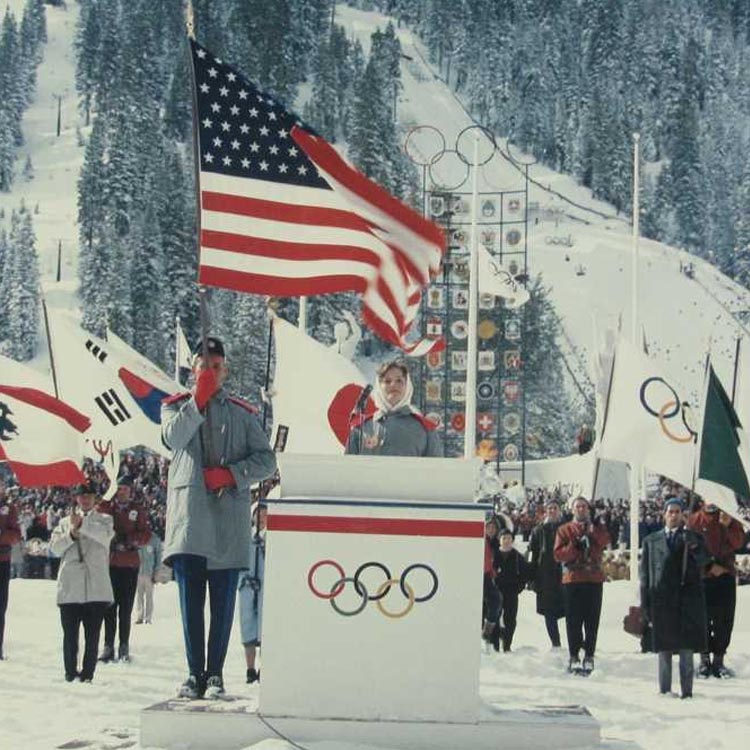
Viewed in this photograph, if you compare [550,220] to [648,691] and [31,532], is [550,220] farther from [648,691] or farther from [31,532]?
[648,691]

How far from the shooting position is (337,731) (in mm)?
6148

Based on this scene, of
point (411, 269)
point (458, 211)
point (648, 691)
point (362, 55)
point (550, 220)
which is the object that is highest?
point (362, 55)

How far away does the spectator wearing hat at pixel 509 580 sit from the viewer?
14281 mm

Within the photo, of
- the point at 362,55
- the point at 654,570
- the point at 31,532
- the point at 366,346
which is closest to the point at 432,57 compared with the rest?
the point at 362,55

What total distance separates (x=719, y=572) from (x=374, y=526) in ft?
21.3

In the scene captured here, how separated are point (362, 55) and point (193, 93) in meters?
155

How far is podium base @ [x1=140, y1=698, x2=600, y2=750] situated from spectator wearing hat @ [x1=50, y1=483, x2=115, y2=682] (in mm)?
3990

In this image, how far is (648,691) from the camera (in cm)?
1024

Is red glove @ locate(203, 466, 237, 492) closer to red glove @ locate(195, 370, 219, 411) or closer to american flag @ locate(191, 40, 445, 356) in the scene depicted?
red glove @ locate(195, 370, 219, 411)

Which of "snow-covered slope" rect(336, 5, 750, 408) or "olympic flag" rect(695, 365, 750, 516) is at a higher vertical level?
"snow-covered slope" rect(336, 5, 750, 408)

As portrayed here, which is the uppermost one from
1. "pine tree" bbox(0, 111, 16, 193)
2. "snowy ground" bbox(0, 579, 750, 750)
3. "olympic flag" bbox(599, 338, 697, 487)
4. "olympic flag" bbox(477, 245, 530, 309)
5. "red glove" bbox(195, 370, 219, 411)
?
"pine tree" bbox(0, 111, 16, 193)

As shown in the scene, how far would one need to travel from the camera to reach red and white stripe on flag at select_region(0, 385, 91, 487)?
13.8m

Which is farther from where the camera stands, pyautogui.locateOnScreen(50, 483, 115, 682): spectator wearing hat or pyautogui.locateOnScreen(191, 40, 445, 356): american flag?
pyautogui.locateOnScreen(50, 483, 115, 682): spectator wearing hat

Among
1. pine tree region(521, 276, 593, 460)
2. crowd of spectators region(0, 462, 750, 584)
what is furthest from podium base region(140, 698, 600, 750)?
pine tree region(521, 276, 593, 460)
